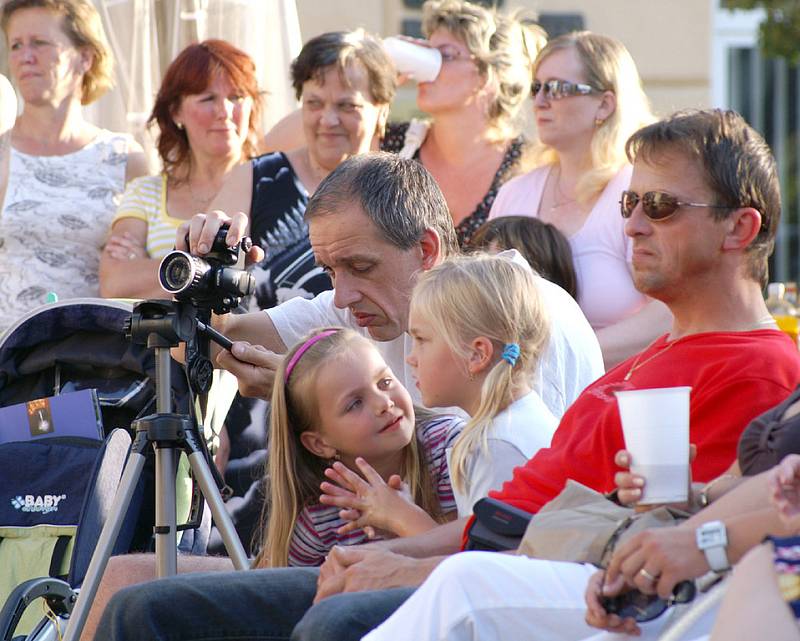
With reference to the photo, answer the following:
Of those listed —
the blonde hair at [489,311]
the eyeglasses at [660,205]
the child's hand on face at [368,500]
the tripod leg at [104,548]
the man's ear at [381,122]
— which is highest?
the man's ear at [381,122]

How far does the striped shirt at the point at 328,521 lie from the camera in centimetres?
330

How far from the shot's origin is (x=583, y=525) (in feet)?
7.80

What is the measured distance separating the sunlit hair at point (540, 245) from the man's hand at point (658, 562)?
2101 mm

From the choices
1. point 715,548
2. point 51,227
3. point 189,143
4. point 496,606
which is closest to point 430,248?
point 496,606

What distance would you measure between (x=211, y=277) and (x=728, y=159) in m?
1.24

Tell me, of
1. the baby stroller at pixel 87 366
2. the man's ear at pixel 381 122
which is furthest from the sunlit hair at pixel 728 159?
the man's ear at pixel 381 122

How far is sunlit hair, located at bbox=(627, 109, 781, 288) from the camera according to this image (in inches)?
113

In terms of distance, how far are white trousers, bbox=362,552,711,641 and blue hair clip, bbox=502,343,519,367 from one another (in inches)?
29.8

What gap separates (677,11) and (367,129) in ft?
13.2

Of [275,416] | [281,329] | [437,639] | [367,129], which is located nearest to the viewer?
[437,639]

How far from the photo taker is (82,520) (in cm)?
364

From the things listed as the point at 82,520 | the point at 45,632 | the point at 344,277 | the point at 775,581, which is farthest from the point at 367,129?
the point at 775,581

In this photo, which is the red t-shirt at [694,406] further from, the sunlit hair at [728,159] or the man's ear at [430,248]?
the man's ear at [430,248]

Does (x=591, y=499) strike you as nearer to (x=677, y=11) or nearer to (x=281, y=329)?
(x=281, y=329)
